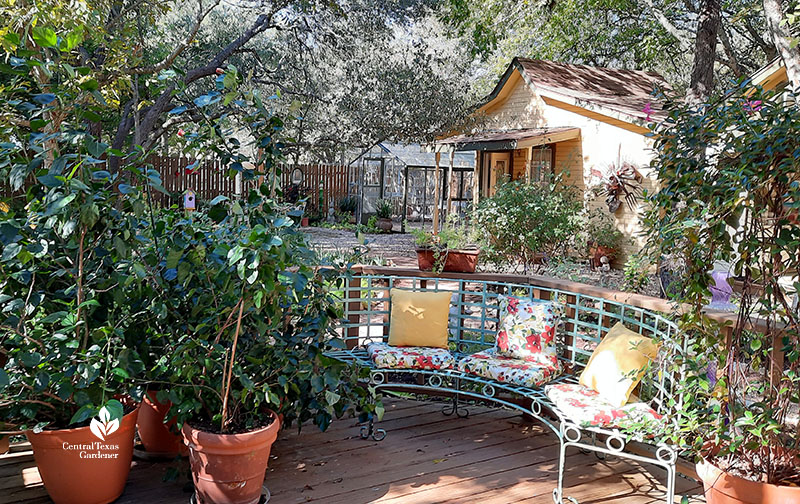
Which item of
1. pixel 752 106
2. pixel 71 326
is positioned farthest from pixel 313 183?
pixel 752 106

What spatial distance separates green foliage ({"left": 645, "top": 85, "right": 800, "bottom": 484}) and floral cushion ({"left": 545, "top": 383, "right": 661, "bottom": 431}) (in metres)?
0.16

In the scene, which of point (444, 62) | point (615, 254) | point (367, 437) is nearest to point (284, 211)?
point (367, 437)

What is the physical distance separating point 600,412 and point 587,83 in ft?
36.8

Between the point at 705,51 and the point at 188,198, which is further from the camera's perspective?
the point at 705,51

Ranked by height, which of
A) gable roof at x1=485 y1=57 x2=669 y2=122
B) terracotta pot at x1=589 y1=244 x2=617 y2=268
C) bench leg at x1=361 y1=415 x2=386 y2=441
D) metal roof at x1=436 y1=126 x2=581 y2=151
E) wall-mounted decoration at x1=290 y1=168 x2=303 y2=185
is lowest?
bench leg at x1=361 y1=415 x2=386 y2=441

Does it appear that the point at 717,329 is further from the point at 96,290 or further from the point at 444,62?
the point at 444,62

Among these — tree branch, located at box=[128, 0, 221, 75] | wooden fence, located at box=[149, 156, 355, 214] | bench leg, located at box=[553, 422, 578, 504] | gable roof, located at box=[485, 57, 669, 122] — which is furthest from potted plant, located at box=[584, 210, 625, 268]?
bench leg, located at box=[553, 422, 578, 504]

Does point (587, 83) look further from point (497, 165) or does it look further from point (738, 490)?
point (738, 490)

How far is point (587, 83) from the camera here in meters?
12.9

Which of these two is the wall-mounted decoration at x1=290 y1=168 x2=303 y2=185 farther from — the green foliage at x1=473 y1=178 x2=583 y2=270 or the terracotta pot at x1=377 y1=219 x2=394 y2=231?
the green foliage at x1=473 y1=178 x2=583 y2=270

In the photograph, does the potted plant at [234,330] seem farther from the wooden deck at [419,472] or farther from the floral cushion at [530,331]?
the floral cushion at [530,331]

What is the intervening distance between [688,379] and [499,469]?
1105 millimetres

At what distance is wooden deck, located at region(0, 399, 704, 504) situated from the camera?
2.97 metres

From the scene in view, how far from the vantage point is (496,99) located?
13.8 metres
